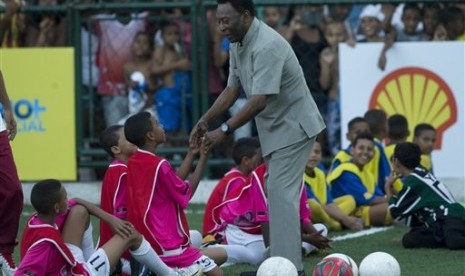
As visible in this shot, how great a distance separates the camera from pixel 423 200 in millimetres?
10102

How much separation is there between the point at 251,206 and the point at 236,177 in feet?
1.41

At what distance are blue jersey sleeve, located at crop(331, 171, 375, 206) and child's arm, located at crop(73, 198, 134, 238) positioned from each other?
13.3 ft

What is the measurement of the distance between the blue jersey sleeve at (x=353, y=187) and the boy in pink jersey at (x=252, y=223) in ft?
6.31

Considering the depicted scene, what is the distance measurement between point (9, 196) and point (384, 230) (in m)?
4.06

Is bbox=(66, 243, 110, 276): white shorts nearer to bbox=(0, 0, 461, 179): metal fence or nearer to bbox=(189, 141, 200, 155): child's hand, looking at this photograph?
bbox=(189, 141, 200, 155): child's hand

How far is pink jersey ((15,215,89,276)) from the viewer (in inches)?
296

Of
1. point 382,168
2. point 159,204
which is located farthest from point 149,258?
point 382,168

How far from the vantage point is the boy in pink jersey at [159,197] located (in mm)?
8094

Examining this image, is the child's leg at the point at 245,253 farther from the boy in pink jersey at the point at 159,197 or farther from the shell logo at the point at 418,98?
the shell logo at the point at 418,98

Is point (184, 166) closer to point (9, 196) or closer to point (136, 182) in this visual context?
point (136, 182)

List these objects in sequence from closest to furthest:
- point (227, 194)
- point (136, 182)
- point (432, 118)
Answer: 1. point (136, 182)
2. point (227, 194)
3. point (432, 118)

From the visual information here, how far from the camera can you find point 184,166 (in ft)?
27.0

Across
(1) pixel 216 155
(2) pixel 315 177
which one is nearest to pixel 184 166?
(2) pixel 315 177

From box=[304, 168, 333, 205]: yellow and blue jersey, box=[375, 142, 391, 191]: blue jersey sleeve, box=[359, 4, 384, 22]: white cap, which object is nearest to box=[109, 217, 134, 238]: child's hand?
box=[304, 168, 333, 205]: yellow and blue jersey
